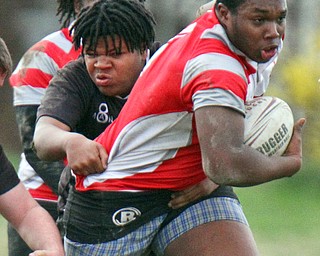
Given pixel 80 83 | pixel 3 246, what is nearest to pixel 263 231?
pixel 3 246

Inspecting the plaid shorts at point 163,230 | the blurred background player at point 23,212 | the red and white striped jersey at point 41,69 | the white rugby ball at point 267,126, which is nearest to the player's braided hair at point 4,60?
the blurred background player at point 23,212

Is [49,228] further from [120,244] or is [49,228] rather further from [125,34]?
[125,34]

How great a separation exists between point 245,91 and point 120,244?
2.72ft

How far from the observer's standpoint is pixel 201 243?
454cm

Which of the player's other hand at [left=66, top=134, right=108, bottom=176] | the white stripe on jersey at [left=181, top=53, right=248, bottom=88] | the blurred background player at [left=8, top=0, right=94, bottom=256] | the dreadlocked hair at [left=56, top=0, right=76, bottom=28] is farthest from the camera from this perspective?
the dreadlocked hair at [left=56, top=0, right=76, bottom=28]

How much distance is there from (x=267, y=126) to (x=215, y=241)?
50cm

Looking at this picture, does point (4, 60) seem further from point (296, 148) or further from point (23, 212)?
point (296, 148)

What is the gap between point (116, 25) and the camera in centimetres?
470

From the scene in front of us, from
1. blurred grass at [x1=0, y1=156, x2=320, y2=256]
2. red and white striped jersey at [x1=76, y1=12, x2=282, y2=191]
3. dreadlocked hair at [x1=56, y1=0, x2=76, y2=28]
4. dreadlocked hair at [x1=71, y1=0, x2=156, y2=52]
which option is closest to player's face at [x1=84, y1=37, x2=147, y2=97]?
dreadlocked hair at [x1=71, y1=0, x2=156, y2=52]

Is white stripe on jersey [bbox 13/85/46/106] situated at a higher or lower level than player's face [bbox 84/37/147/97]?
lower

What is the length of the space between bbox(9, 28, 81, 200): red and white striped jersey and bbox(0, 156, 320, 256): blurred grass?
313 cm

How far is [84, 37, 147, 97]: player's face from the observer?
468 cm

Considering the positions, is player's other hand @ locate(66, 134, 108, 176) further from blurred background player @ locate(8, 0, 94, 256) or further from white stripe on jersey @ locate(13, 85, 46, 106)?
white stripe on jersey @ locate(13, 85, 46, 106)

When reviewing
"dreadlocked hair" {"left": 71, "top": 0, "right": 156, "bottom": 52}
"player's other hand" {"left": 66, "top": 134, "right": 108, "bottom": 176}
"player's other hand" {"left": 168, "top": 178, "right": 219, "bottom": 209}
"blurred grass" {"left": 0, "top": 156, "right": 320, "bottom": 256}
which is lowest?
"blurred grass" {"left": 0, "top": 156, "right": 320, "bottom": 256}
